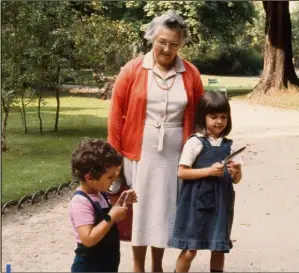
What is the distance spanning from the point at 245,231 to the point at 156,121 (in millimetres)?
2253

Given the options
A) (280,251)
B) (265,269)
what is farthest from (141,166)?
(280,251)

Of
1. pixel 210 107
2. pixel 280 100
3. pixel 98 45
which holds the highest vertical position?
pixel 210 107

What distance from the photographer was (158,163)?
13.2ft

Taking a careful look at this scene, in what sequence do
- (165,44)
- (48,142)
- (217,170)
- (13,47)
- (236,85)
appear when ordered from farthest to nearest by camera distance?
(236,85) < (48,142) < (13,47) < (165,44) < (217,170)

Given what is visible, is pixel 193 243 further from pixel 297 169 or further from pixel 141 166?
pixel 297 169

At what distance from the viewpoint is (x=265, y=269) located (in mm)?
4742

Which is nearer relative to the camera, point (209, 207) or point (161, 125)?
point (209, 207)

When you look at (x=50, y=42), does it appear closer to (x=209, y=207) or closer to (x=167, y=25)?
(x=167, y=25)

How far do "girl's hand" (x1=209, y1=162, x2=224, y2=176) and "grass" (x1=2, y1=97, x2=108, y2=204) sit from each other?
12.5 feet

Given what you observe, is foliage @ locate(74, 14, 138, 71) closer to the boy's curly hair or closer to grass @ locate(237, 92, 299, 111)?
grass @ locate(237, 92, 299, 111)

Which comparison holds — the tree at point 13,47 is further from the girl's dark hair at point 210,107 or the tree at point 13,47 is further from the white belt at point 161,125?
the girl's dark hair at point 210,107

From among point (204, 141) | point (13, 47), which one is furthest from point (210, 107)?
point (13, 47)

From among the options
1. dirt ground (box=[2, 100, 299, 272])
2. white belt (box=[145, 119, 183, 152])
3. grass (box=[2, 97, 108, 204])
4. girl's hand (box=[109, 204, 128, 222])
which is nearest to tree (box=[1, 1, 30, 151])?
grass (box=[2, 97, 108, 204])

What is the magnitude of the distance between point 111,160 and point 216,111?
3.21 ft
